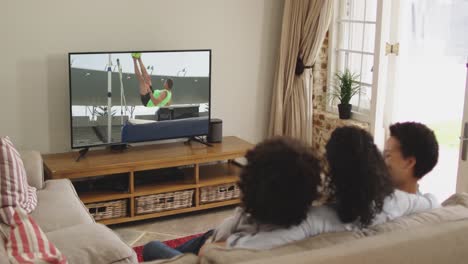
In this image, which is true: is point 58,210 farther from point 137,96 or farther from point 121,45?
point 121,45

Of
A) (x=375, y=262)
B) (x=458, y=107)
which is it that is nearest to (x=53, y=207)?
(x=375, y=262)

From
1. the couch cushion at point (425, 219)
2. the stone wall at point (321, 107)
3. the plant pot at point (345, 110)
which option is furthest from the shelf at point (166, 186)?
the couch cushion at point (425, 219)

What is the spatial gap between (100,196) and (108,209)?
4.3 inches

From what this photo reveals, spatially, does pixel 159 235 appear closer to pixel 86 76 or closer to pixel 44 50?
pixel 86 76

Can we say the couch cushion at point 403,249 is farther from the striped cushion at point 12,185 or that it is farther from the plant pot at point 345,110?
the plant pot at point 345,110

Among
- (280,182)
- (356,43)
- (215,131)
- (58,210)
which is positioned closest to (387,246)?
(280,182)

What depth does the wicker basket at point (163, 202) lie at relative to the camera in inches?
173

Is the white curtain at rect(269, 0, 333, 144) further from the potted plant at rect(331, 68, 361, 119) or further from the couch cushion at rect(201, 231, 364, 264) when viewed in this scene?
the couch cushion at rect(201, 231, 364, 264)

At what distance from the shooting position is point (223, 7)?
16.3ft

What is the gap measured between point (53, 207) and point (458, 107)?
267 centimetres

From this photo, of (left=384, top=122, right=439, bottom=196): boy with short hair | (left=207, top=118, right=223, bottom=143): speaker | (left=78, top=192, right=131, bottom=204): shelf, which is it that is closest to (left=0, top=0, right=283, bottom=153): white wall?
(left=207, top=118, right=223, bottom=143): speaker

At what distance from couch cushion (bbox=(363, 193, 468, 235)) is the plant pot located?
9.12ft

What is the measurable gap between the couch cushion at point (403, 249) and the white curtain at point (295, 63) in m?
3.18

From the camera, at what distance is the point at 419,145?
228 cm
